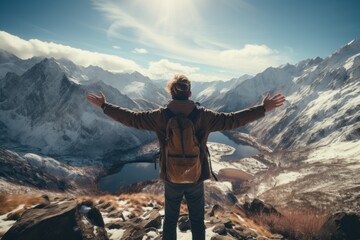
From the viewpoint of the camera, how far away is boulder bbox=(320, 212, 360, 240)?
12027mm

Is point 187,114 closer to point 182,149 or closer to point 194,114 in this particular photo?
point 194,114

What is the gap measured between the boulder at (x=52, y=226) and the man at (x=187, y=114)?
384 centimetres

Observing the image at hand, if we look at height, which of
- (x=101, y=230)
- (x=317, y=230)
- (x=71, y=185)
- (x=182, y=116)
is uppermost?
(x=182, y=116)

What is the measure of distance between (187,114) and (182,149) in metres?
0.82

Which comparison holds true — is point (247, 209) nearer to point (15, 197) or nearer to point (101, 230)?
point (101, 230)

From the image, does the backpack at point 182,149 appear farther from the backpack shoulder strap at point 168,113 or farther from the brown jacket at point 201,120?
the brown jacket at point 201,120

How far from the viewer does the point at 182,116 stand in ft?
20.8

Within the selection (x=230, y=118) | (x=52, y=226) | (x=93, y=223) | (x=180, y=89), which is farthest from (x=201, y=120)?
(x=93, y=223)

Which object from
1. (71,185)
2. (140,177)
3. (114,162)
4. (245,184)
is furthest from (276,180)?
(114,162)

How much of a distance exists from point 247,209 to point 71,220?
1686 centimetres

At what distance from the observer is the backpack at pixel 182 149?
623 centimetres

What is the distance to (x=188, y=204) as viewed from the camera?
711 cm

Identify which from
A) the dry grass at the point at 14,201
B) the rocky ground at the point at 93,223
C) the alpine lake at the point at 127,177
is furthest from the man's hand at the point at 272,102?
the alpine lake at the point at 127,177

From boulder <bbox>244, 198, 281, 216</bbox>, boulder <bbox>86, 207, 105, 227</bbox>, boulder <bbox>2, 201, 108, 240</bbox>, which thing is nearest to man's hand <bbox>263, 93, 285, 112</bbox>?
boulder <bbox>2, 201, 108, 240</bbox>
